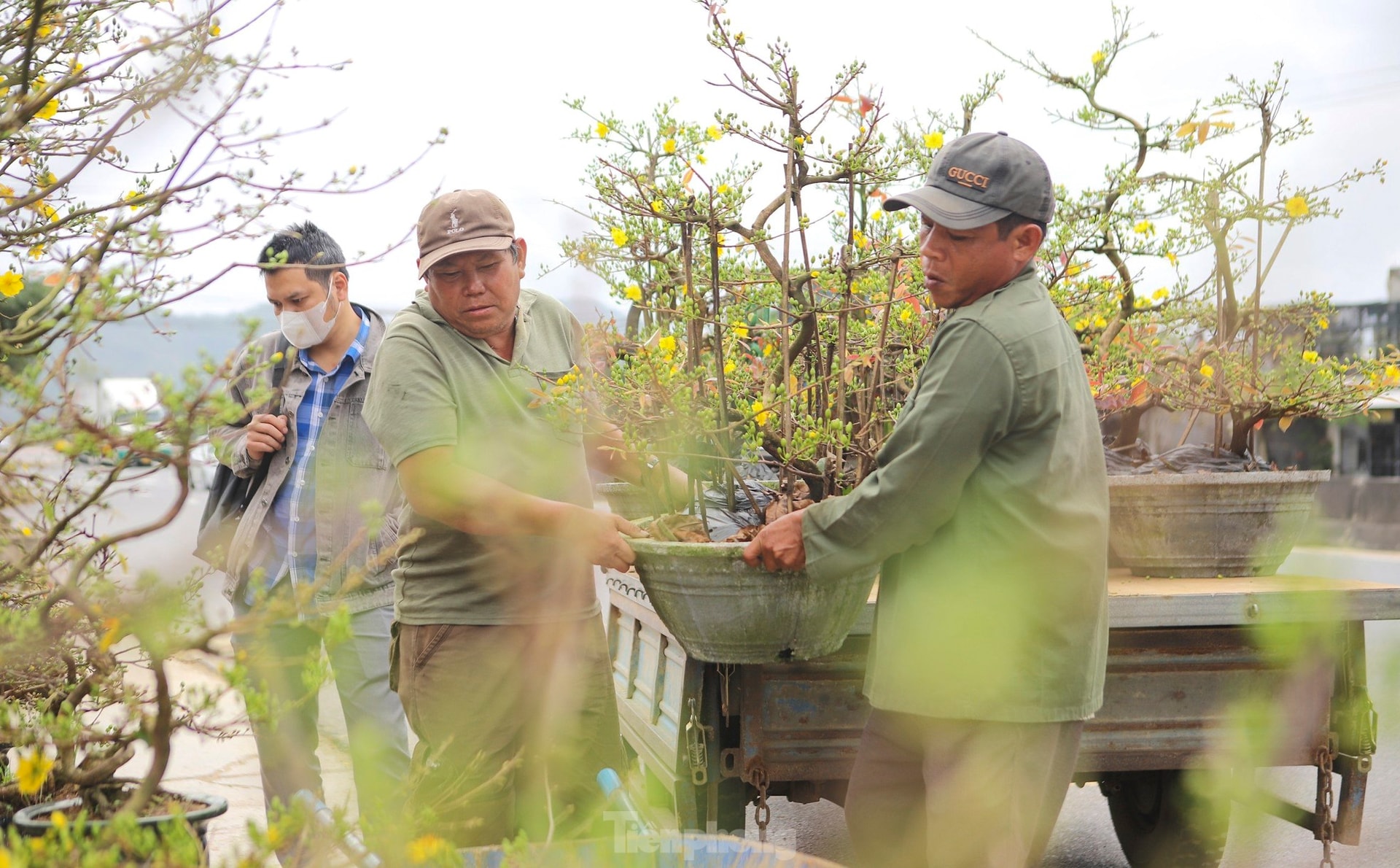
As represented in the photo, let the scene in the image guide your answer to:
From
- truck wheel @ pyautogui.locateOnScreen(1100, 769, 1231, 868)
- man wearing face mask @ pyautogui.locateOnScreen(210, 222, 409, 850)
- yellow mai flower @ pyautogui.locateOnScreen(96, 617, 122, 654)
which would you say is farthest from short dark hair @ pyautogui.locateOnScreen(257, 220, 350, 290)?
truck wheel @ pyautogui.locateOnScreen(1100, 769, 1231, 868)

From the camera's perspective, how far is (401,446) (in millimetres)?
2811

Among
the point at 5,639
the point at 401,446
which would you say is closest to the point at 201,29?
the point at 5,639

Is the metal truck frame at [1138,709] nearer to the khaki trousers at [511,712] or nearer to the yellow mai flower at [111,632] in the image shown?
the khaki trousers at [511,712]

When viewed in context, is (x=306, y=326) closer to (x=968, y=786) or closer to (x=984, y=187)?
(x=984, y=187)

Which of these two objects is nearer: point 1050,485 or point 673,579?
point 1050,485

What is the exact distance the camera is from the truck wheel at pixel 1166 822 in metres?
3.92

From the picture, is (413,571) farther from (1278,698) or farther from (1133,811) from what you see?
(1133,811)

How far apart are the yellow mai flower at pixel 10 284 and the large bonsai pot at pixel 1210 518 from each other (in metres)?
2.93

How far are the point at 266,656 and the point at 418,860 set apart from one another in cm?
30

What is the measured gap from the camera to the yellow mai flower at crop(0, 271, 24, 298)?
2.13m

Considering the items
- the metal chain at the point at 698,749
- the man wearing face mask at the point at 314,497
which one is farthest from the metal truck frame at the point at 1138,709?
the man wearing face mask at the point at 314,497

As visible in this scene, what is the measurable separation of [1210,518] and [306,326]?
2.96 metres

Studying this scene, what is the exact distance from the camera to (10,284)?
2145 mm

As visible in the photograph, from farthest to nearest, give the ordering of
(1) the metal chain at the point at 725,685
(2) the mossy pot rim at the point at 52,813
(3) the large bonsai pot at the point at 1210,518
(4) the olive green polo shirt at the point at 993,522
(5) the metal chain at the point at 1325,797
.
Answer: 1. (3) the large bonsai pot at the point at 1210,518
2. (5) the metal chain at the point at 1325,797
3. (1) the metal chain at the point at 725,685
4. (4) the olive green polo shirt at the point at 993,522
5. (2) the mossy pot rim at the point at 52,813
